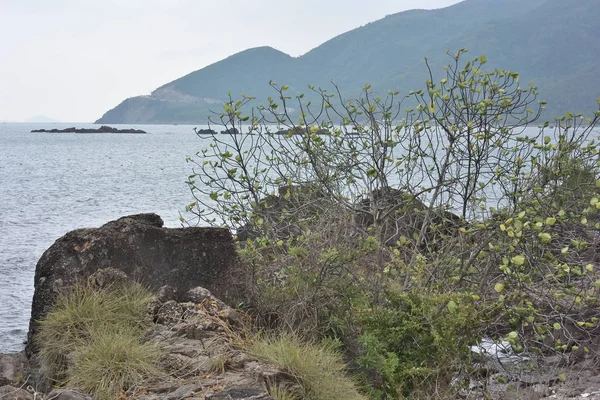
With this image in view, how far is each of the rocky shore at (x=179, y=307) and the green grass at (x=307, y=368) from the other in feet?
0.32

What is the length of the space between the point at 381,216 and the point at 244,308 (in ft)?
9.91

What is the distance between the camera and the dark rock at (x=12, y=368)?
6527mm

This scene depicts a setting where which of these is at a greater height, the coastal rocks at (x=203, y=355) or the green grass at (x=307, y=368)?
the coastal rocks at (x=203, y=355)

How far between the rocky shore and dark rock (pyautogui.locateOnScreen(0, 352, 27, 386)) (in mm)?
13

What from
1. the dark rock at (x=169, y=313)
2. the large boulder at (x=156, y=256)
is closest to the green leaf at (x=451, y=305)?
the large boulder at (x=156, y=256)

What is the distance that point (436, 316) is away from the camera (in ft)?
24.0

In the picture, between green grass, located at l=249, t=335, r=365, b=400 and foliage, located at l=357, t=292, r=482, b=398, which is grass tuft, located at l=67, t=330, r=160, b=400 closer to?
green grass, located at l=249, t=335, r=365, b=400

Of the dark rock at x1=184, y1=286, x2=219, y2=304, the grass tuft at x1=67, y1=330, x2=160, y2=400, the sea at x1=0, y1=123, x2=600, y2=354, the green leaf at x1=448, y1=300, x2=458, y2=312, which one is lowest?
the sea at x1=0, y1=123, x2=600, y2=354

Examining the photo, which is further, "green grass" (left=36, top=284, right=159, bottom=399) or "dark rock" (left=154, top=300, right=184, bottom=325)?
"dark rock" (left=154, top=300, right=184, bottom=325)

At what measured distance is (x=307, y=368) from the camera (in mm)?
5652

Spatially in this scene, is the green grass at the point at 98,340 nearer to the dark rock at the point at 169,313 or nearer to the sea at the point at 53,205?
the dark rock at the point at 169,313

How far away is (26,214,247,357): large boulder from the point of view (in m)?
7.06

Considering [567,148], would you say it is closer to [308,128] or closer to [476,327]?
[476,327]

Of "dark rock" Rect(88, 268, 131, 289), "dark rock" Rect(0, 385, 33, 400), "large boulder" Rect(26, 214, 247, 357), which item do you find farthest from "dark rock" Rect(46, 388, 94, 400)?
"large boulder" Rect(26, 214, 247, 357)
